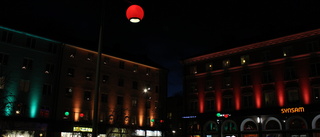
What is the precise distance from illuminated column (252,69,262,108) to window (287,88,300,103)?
3638 mm

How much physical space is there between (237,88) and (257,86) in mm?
2904

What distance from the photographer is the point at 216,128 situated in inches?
1647

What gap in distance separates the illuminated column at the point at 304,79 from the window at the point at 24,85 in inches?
1244

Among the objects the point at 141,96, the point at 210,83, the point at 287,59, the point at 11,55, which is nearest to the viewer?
the point at 11,55

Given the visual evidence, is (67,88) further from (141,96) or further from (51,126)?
(141,96)

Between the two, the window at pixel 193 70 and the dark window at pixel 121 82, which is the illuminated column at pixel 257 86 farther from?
the dark window at pixel 121 82

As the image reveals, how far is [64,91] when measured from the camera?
38.7 metres

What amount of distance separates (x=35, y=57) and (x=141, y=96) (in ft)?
57.8

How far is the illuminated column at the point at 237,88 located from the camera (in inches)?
1603

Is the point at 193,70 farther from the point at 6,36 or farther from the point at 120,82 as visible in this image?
the point at 6,36

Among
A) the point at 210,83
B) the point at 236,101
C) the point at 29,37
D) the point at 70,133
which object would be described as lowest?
the point at 70,133

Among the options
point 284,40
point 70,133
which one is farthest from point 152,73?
point 284,40

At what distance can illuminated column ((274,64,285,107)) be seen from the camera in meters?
36.7

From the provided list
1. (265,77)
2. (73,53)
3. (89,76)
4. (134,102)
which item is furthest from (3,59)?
(265,77)
